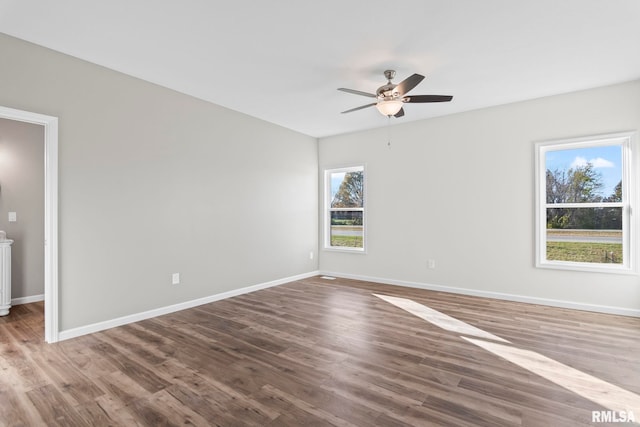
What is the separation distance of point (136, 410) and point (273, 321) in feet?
5.72

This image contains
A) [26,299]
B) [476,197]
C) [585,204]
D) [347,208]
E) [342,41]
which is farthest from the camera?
[347,208]

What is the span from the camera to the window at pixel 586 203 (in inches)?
150

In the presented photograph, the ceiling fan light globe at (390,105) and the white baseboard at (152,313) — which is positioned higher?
the ceiling fan light globe at (390,105)

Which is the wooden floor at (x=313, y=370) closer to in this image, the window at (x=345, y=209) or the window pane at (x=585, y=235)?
the window pane at (x=585, y=235)

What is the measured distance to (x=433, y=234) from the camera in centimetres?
512

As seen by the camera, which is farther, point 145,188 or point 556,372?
point 145,188

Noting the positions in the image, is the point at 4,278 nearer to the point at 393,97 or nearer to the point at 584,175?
the point at 393,97

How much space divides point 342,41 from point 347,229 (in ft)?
12.8

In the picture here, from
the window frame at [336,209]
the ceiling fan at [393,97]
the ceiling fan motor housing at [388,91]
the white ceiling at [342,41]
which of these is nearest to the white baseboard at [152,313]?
the window frame at [336,209]

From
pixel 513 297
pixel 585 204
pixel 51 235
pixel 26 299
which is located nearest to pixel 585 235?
pixel 585 204

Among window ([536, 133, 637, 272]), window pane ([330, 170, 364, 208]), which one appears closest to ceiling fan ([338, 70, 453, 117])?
window ([536, 133, 637, 272])

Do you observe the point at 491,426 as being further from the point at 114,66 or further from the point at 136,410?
the point at 114,66

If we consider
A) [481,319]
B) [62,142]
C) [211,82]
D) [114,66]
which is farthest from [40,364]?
[481,319]

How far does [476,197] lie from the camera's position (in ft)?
15.5
